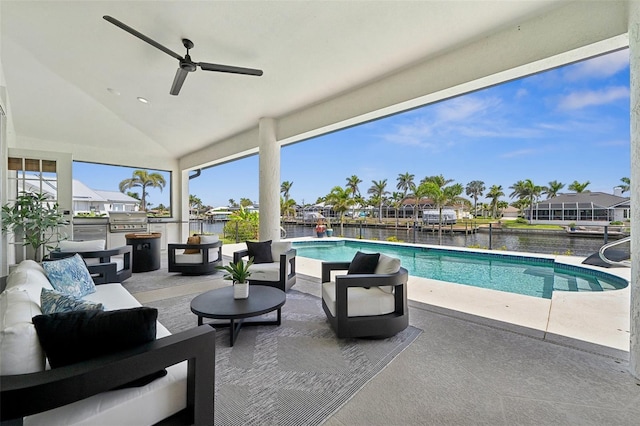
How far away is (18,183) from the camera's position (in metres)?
4.70

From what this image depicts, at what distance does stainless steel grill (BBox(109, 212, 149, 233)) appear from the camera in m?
7.44

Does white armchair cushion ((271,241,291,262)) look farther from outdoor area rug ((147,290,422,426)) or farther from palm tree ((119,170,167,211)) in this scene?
palm tree ((119,170,167,211))

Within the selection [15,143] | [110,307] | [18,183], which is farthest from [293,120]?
[15,143]

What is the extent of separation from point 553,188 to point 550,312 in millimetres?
11610

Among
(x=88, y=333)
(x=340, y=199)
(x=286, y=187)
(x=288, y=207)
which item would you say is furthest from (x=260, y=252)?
(x=286, y=187)

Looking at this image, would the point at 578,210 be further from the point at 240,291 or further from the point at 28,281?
the point at 28,281

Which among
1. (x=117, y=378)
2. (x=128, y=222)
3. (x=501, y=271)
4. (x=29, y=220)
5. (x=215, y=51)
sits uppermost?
(x=215, y=51)

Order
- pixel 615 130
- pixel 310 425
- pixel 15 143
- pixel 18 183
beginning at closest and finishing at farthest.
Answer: pixel 310 425 < pixel 18 183 < pixel 15 143 < pixel 615 130

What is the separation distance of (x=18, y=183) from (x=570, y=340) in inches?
307

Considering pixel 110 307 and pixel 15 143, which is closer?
pixel 110 307

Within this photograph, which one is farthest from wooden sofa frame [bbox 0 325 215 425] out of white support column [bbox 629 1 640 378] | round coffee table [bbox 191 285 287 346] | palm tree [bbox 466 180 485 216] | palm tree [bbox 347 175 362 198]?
palm tree [bbox 347 175 362 198]

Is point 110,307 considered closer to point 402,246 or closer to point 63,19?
point 63,19

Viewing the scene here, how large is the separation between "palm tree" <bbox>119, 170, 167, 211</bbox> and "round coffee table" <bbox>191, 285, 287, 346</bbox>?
704 centimetres

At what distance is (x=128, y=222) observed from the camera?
767 centimetres
